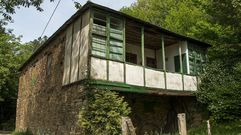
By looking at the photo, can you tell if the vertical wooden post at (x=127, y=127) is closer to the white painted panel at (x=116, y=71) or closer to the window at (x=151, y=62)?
the white painted panel at (x=116, y=71)

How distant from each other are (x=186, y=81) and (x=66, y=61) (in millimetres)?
6675

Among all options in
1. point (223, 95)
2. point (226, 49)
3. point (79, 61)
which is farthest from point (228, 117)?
point (79, 61)

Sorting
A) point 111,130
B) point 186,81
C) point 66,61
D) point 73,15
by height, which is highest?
point 73,15

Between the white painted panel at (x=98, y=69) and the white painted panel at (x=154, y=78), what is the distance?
8.33 feet

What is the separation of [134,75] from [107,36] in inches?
87.4

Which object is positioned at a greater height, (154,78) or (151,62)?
(151,62)

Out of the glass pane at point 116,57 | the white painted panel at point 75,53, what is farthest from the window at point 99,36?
the white painted panel at point 75,53

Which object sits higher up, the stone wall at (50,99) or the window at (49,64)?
the window at (49,64)

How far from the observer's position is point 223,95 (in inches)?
578

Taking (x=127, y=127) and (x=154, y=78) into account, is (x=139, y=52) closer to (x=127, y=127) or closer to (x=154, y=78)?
(x=154, y=78)

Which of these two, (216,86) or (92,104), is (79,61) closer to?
(92,104)

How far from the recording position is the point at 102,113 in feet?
35.9

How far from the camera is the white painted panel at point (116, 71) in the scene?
12195 mm

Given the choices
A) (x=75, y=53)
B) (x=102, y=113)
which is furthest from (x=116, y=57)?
(x=102, y=113)
